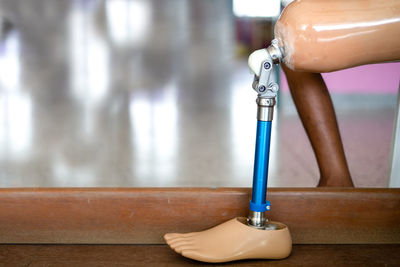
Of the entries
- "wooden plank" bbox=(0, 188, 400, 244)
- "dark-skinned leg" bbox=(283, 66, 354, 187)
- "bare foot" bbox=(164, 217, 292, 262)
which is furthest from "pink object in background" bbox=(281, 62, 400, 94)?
"bare foot" bbox=(164, 217, 292, 262)

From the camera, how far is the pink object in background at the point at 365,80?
3.68 metres

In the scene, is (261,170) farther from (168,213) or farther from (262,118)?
(168,213)

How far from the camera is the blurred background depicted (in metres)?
2.04

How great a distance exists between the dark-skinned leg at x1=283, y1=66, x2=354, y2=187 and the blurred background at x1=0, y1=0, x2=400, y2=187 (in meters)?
0.64

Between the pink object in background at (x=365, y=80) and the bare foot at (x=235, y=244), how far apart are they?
2852 mm

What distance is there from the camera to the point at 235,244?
0.90 metres

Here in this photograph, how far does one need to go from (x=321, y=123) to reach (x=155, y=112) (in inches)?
78.1

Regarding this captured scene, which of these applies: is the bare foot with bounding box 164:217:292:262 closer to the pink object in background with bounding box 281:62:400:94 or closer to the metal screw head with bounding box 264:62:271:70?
the metal screw head with bounding box 264:62:271:70

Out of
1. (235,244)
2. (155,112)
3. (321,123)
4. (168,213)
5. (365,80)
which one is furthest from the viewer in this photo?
(365,80)

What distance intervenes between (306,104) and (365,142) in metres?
1.40

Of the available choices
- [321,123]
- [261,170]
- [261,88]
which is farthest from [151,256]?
[321,123]

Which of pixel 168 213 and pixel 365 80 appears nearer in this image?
pixel 168 213

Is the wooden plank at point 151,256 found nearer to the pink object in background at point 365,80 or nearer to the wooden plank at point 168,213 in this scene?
the wooden plank at point 168,213

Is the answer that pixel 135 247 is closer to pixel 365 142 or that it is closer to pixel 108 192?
pixel 108 192
